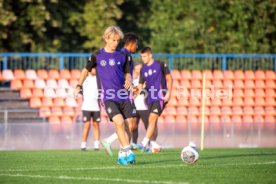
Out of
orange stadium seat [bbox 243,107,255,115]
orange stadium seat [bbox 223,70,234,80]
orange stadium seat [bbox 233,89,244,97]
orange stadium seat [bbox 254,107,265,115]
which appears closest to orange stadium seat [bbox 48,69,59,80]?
orange stadium seat [bbox 223,70,234,80]

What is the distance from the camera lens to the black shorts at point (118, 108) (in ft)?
41.1

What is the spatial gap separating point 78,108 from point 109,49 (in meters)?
11.9

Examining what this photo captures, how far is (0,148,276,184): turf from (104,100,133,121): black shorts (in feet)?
2.53

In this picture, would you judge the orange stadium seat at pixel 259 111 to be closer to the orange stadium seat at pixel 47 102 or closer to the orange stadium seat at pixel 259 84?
the orange stadium seat at pixel 259 84

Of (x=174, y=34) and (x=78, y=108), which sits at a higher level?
(x=174, y=34)

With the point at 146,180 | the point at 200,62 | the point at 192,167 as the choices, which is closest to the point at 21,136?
the point at 200,62

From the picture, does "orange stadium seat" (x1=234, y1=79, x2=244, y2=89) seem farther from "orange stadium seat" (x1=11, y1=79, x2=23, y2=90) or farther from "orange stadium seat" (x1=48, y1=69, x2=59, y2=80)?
"orange stadium seat" (x1=11, y1=79, x2=23, y2=90)

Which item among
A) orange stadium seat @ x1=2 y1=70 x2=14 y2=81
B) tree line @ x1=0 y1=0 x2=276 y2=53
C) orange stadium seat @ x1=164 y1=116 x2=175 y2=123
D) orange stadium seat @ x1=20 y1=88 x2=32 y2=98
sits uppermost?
tree line @ x1=0 y1=0 x2=276 y2=53

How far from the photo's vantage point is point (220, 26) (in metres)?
31.8

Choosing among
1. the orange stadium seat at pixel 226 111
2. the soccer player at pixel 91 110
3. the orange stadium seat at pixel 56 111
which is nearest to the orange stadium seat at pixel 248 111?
the orange stadium seat at pixel 226 111

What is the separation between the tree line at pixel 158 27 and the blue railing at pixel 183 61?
2587 mm

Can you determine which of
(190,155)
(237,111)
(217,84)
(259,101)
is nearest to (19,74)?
(217,84)

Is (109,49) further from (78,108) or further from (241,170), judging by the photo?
(78,108)

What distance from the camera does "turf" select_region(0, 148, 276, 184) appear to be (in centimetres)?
1019
